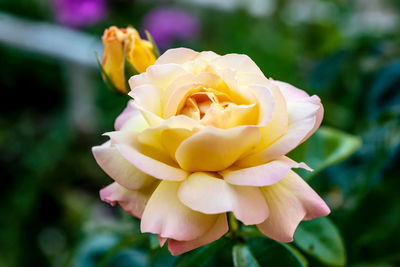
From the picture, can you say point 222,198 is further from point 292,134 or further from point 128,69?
point 128,69

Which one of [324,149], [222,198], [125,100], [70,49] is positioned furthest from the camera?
[70,49]

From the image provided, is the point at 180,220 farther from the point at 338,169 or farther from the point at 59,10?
the point at 59,10

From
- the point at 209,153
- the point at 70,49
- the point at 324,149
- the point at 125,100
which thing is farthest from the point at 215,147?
the point at 70,49

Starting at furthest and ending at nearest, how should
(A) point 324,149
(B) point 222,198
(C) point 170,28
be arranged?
(C) point 170,28 → (A) point 324,149 → (B) point 222,198

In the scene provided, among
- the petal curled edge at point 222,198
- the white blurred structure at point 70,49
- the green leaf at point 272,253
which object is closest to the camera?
the petal curled edge at point 222,198

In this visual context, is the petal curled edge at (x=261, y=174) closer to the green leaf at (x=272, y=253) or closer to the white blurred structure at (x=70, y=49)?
the green leaf at (x=272, y=253)

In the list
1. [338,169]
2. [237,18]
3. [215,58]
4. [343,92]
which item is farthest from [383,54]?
[237,18]

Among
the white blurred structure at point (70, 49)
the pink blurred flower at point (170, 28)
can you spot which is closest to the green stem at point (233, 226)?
the white blurred structure at point (70, 49)
